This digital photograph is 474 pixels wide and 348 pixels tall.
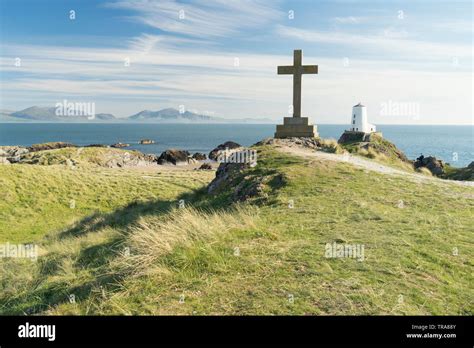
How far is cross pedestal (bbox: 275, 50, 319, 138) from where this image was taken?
73.2ft

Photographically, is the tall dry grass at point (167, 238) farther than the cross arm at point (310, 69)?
No

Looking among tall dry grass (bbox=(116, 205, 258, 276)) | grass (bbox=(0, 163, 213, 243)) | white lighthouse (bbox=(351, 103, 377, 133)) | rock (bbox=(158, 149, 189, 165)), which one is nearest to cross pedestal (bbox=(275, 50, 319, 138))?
Result: grass (bbox=(0, 163, 213, 243))

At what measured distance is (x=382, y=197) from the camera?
12.3 meters

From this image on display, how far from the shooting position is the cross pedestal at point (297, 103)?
2230cm

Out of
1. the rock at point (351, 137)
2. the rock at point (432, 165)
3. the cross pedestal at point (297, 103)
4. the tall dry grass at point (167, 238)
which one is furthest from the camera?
the rock at point (351, 137)

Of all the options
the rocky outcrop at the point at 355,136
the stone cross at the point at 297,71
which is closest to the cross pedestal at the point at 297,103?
the stone cross at the point at 297,71

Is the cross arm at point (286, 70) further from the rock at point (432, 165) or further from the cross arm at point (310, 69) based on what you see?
the rock at point (432, 165)

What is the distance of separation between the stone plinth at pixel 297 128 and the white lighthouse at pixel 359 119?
113 ft

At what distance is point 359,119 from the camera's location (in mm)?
54531

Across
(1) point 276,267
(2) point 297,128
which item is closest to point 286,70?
(2) point 297,128

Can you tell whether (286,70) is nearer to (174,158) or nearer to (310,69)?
(310,69)

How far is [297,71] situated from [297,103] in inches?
76.2

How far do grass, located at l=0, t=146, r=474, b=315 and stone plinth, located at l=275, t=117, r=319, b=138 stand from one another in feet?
36.3
